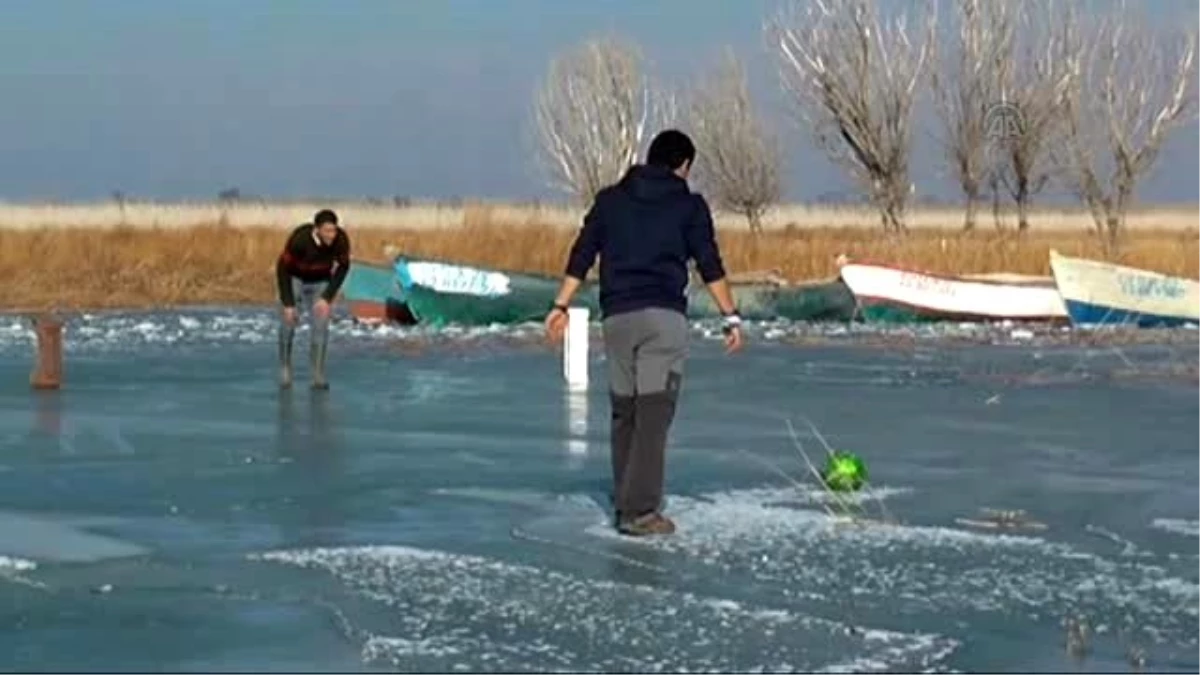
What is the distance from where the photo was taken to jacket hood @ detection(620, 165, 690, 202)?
38.5ft

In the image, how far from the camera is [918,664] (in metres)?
8.54

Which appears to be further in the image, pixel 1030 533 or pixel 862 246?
pixel 862 246

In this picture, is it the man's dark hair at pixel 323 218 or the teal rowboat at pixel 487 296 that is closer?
the man's dark hair at pixel 323 218

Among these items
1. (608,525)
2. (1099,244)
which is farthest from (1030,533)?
(1099,244)

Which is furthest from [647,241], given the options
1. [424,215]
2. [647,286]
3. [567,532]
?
[424,215]

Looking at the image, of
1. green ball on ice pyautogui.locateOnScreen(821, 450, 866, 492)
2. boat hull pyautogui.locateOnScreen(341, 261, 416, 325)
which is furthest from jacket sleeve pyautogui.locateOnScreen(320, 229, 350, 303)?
boat hull pyautogui.locateOnScreen(341, 261, 416, 325)

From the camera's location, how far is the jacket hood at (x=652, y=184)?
11.7 metres

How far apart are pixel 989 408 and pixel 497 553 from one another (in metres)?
9.54

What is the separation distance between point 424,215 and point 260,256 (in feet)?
122

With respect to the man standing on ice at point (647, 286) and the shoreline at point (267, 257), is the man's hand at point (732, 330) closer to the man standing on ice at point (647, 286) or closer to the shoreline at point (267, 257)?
the man standing on ice at point (647, 286)

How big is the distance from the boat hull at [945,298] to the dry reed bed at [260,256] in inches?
237

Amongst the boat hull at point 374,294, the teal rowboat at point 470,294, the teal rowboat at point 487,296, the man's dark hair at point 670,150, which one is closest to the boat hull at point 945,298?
the teal rowboat at point 487,296

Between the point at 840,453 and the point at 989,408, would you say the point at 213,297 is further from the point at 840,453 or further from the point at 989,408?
the point at 840,453

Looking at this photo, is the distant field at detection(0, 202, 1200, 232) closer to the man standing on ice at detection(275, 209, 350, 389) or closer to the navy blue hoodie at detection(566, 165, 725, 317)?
the man standing on ice at detection(275, 209, 350, 389)
